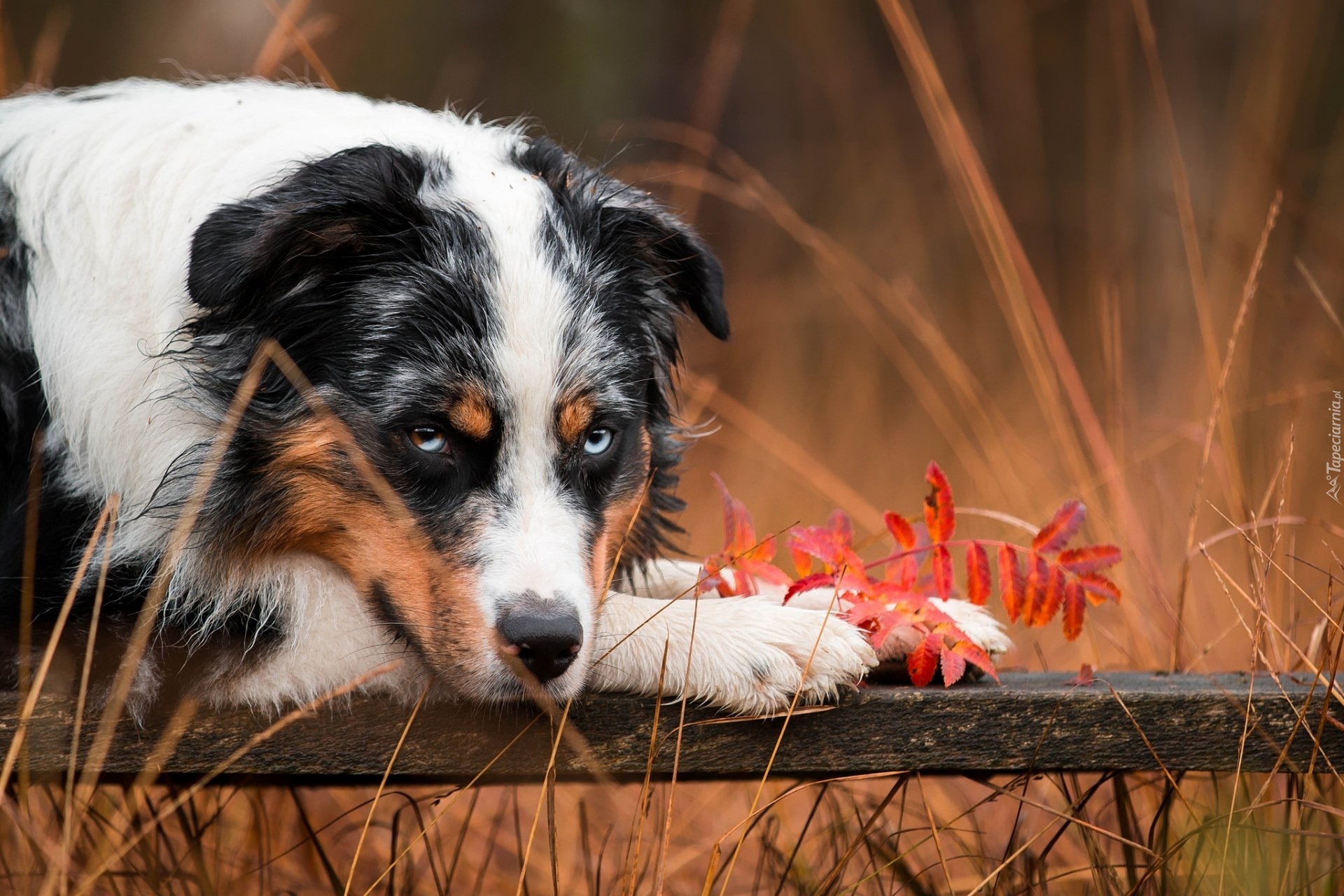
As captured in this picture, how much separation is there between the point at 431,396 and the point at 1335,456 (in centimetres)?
303

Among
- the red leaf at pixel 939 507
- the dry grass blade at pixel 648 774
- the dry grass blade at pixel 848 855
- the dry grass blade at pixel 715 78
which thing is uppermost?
the dry grass blade at pixel 715 78

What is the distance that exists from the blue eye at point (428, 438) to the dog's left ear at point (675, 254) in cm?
71

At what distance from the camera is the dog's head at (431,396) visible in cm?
242

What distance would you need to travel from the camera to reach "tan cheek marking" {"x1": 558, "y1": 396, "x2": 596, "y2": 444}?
2.62m

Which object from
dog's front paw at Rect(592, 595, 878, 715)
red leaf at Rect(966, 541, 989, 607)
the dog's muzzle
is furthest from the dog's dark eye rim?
red leaf at Rect(966, 541, 989, 607)

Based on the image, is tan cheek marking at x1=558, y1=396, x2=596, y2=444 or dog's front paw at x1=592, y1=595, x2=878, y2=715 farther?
tan cheek marking at x1=558, y1=396, x2=596, y2=444

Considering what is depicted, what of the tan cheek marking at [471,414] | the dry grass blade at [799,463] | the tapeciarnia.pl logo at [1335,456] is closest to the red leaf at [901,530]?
the tan cheek marking at [471,414]

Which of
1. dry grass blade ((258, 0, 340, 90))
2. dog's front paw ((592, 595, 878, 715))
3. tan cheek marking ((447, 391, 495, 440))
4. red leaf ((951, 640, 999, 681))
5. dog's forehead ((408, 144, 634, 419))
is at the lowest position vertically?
dog's front paw ((592, 595, 878, 715))

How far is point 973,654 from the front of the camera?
251cm

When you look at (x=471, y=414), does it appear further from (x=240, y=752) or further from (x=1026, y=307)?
(x=1026, y=307)

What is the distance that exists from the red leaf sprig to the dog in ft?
0.35

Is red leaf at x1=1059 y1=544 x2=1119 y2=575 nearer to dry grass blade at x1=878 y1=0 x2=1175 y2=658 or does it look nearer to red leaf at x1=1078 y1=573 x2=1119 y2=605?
red leaf at x1=1078 y1=573 x2=1119 y2=605

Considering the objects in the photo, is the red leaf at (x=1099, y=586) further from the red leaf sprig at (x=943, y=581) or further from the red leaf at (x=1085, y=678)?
the red leaf at (x=1085, y=678)

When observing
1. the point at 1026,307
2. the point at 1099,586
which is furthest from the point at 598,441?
the point at 1026,307
